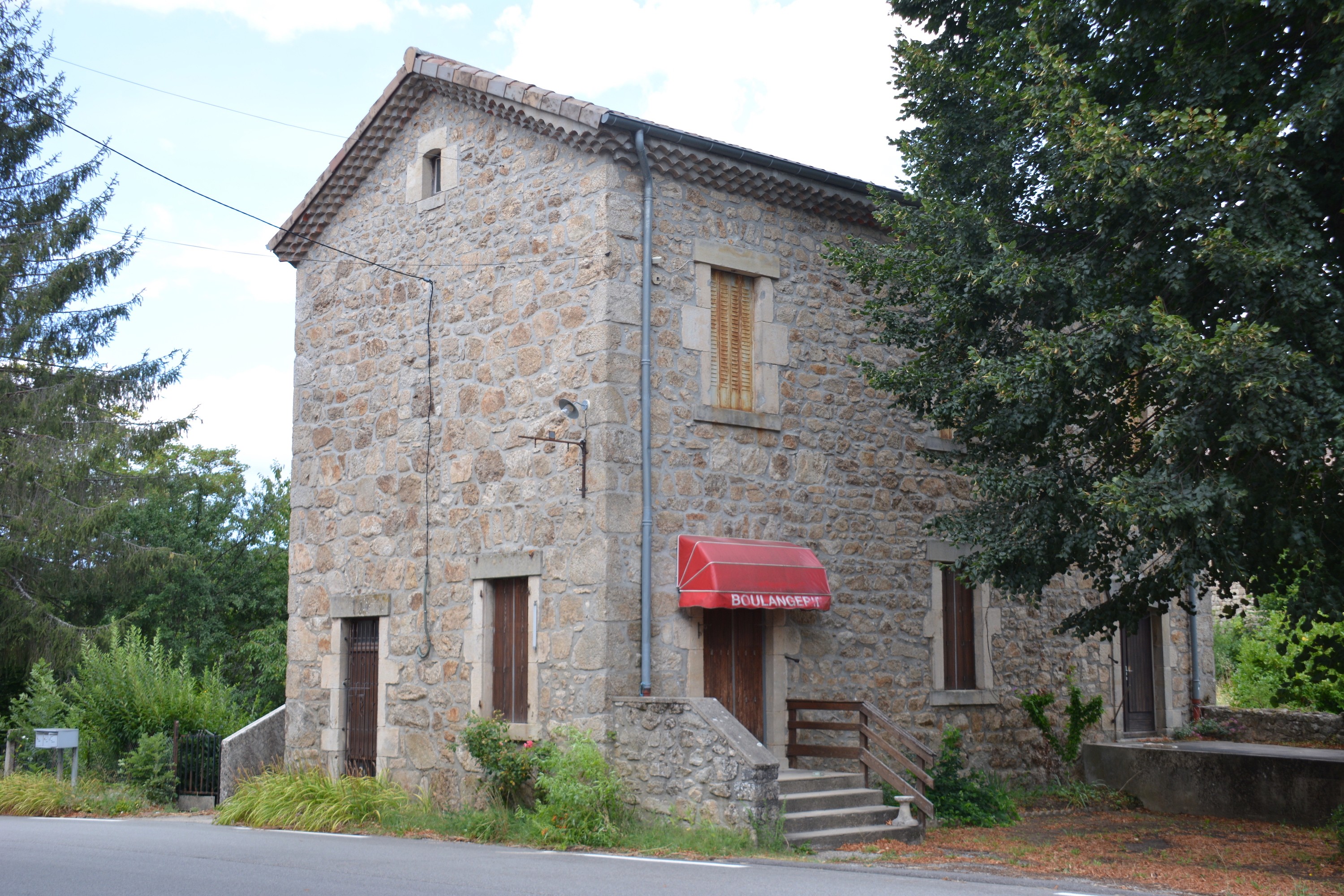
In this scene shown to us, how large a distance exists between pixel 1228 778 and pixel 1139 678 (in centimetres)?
316

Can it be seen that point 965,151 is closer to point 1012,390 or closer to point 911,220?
point 911,220

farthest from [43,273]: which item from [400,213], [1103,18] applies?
[1103,18]

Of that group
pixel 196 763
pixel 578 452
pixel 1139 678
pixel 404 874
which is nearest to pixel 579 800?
pixel 404 874

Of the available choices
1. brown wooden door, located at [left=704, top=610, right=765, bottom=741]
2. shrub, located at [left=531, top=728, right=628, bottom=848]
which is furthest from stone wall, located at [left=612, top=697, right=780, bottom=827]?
brown wooden door, located at [left=704, top=610, right=765, bottom=741]

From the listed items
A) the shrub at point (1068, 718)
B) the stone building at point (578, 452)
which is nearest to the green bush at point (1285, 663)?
the shrub at point (1068, 718)

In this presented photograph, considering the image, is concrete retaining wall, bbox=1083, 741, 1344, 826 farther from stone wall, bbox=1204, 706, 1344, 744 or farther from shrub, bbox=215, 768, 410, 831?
shrub, bbox=215, 768, 410, 831

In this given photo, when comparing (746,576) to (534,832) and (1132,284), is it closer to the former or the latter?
(534,832)

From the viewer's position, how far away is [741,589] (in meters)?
11.7

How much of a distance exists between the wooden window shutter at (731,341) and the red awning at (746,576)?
1489 millimetres

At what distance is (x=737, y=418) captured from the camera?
12.6 meters

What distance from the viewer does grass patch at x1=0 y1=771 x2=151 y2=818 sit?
49.9ft

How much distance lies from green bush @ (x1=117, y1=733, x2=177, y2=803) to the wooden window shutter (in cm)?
896

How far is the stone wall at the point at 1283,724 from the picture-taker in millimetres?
16641

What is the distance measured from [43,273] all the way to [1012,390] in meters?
21.2
